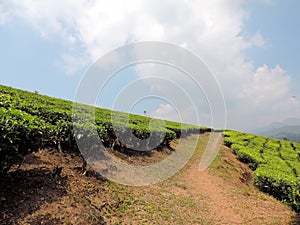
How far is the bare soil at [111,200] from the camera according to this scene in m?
4.83

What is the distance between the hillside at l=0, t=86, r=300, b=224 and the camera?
4789mm

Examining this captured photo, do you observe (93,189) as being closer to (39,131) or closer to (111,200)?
(111,200)

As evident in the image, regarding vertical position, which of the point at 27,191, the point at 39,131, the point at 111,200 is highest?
the point at 39,131

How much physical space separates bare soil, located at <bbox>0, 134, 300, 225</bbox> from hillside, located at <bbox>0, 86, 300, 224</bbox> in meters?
0.02

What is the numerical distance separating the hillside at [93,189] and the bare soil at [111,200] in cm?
2

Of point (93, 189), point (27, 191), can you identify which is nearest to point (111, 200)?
point (93, 189)

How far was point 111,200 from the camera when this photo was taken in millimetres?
6465

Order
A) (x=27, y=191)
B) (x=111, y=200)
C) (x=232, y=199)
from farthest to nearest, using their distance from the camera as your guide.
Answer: (x=232, y=199) → (x=111, y=200) → (x=27, y=191)

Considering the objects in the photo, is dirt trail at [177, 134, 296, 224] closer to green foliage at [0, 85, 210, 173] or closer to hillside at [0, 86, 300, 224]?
hillside at [0, 86, 300, 224]

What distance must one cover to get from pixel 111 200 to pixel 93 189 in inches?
26.4

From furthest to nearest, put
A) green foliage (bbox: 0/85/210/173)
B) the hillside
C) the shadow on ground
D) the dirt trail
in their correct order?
the dirt trail
the hillside
green foliage (bbox: 0/85/210/173)
the shadow on ground

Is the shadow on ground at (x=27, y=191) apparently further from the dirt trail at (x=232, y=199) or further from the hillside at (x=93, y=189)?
the dirt trail at (x=232, y=199)

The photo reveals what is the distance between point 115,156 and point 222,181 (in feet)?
20.1

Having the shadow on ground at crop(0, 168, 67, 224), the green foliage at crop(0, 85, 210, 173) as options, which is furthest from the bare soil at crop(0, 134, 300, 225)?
the green foliage at crop(0, 85, 210, 173)
